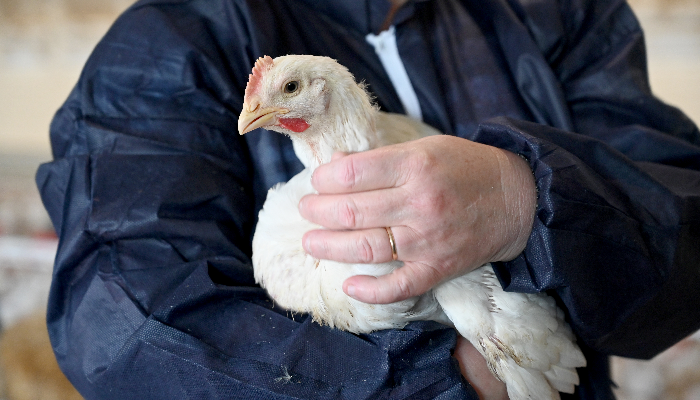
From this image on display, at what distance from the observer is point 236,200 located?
962 millimetres

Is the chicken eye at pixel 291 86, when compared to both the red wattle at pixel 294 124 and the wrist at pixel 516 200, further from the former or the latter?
the wrist at pixel 516 200

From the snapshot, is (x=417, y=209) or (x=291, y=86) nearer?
(x=417, y=209)

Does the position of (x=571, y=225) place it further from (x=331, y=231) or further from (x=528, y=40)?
(x=528, y=40)

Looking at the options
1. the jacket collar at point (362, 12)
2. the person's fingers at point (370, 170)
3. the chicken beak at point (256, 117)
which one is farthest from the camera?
the jacket collar at point (362, 12)

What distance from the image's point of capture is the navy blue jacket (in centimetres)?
75

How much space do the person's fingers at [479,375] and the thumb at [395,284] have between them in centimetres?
23

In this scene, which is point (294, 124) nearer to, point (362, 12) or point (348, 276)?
point (348, 276)

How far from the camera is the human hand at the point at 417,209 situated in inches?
25.5

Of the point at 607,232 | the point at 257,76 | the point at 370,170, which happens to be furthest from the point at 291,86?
the point at 607,232

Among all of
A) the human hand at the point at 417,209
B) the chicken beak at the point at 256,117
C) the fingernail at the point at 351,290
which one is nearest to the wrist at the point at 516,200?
the human hand at the point at 417,209

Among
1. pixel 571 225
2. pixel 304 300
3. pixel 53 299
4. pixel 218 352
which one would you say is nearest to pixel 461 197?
pixel 571 225

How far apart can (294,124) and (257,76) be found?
3.7 inches

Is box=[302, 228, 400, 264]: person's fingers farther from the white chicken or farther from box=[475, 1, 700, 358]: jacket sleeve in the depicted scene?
box=[475, 1, 700, 358]: jacket sleeve

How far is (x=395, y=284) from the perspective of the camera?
2.21 feet
